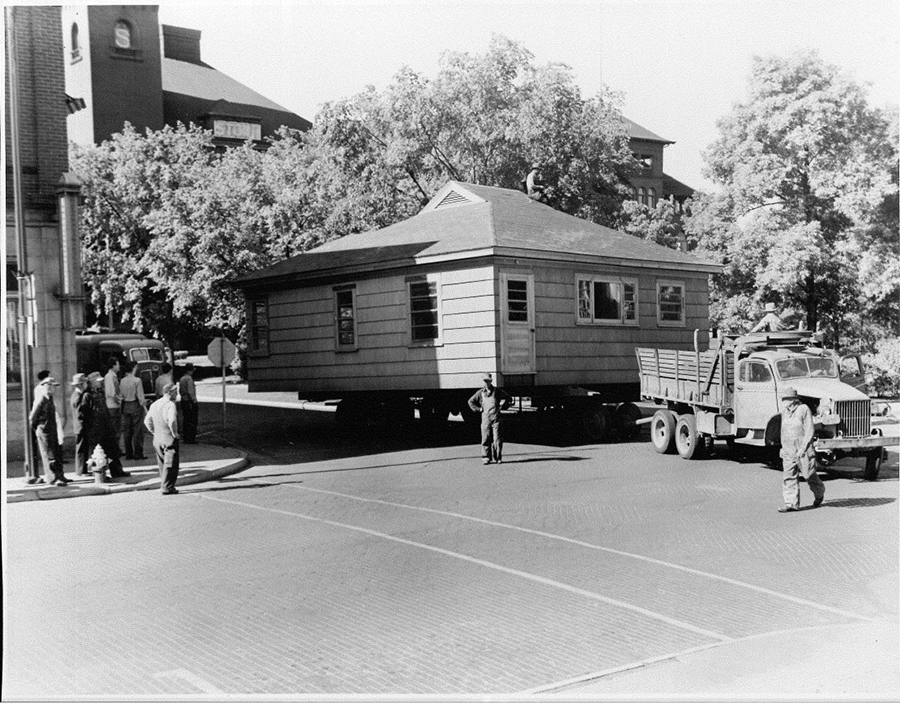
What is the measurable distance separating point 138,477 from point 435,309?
767 centimetres

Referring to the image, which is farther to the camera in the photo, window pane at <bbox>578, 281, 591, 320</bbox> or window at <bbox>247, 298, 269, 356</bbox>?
window at <bbox>247, 298, 269, 356</bbox>

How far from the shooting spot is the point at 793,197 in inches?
943

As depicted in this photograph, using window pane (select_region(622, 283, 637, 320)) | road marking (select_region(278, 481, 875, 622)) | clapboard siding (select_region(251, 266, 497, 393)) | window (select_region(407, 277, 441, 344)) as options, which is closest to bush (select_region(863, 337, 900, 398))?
window pane (select_region(622, 283, 637, 320))

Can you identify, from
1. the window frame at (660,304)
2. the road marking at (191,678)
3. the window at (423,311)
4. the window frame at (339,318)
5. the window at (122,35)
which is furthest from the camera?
the window frame at (660,304)

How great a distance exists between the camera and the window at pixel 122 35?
36.3 ft

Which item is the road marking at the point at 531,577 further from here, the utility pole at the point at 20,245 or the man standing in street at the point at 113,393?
the man standing in street at the point at 113,393


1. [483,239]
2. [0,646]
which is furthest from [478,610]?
[483,239]

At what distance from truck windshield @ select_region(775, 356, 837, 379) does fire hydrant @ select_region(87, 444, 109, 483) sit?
11330 mm

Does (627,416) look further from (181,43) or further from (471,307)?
(181,43)

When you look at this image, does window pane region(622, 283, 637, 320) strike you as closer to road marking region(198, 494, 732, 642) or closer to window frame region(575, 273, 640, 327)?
window frame region(575, 273, 640, 327)

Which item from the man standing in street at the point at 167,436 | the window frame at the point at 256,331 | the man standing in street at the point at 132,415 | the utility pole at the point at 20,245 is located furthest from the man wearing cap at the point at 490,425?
the window frame at the point at 256,331

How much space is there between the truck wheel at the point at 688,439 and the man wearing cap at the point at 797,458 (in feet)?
15.9

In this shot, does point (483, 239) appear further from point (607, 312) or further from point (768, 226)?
point (768, 226)

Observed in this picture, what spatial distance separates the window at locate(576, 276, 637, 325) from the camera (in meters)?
21.8
